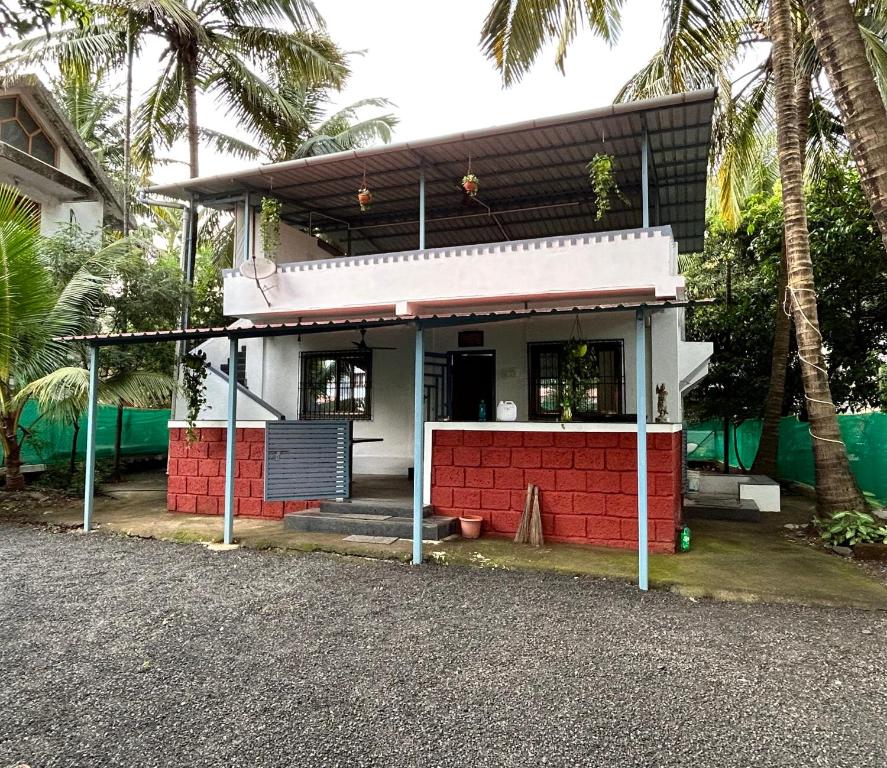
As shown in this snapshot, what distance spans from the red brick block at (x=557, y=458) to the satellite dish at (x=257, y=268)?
5.05 m

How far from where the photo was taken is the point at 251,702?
126 inches

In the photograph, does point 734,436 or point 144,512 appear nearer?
point 144,512

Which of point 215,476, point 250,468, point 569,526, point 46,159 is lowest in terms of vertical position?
point 569,526

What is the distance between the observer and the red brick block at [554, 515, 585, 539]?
6941 mm

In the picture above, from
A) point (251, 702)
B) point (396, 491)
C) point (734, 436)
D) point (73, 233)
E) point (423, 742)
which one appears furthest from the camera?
point (734, 436)

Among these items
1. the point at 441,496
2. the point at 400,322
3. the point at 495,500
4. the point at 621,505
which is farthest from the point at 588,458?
the point at 400,322

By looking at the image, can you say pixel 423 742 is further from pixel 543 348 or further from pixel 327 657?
pixel 543 348

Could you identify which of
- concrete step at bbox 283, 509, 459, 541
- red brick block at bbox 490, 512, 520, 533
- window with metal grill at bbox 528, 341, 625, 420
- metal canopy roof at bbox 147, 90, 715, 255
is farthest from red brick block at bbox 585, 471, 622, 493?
metal canopy roof at bbox 147, 90, 715, 255

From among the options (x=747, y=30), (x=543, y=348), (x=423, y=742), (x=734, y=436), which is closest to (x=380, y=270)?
(x=543, y=348)

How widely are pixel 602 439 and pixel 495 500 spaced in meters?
1.49

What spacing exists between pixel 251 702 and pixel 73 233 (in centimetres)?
973

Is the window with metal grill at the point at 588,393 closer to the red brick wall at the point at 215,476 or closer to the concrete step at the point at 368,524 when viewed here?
the concrete step at the point at 368,524

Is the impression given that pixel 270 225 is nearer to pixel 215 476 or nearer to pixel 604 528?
→ pixel 215 476

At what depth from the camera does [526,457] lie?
7.18 meters
